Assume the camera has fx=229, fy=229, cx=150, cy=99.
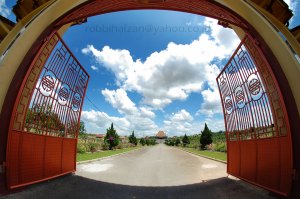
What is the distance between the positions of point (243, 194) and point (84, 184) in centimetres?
427

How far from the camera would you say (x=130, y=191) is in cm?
591

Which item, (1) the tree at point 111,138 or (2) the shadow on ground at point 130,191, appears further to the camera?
(1) the tree at point 111,138

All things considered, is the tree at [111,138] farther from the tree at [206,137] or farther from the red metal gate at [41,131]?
the red metal gate at [41,131]

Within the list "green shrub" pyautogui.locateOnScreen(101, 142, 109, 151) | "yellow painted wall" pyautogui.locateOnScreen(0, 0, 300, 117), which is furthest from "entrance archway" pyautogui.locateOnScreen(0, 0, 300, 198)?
"green shrub" pyautogui.locateOnScreen(101, 142, 109, 151)

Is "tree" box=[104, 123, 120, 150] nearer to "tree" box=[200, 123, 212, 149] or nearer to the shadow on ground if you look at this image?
"tree" box=[200, 123, 212, 149]

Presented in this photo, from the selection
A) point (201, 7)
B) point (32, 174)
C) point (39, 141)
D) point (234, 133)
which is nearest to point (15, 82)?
point (39, 141)

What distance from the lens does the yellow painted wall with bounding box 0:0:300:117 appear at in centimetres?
478

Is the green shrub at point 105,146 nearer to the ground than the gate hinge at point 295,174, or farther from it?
nearer to the ground

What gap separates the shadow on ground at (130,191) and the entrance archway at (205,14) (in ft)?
3.67

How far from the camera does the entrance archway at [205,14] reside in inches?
188

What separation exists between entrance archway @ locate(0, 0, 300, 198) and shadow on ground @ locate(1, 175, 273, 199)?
44.1 inches

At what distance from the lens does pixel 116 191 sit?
19.3ft

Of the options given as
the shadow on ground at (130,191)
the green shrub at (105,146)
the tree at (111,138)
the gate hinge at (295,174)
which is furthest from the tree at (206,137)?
the gate hinge at (295,174)

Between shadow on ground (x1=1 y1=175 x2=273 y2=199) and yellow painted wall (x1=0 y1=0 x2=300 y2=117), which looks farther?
shadow on ground (x1=1 y1=175 x2=273 y2=199)
